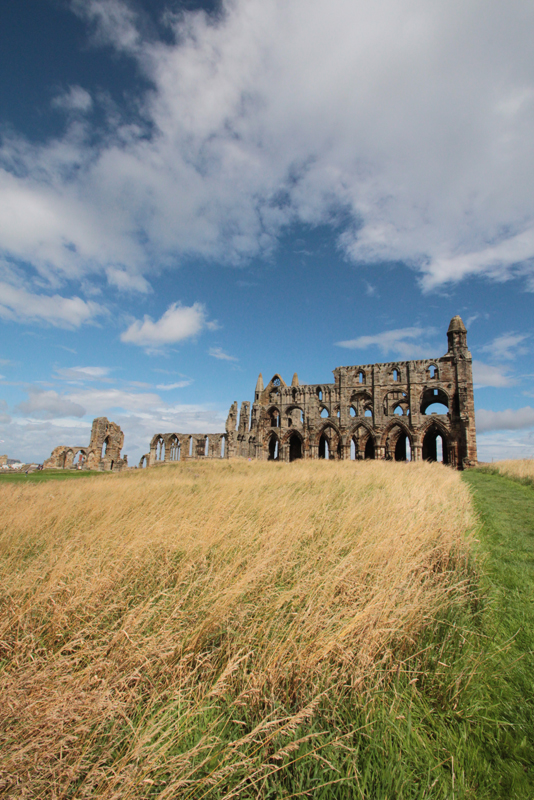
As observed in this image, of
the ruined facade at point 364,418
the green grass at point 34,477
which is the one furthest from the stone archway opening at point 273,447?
the green grass at point 34,477

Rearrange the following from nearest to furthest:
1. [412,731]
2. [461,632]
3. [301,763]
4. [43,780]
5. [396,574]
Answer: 1. [43,780]
2. [301,763]
3. [412,731]
4. [461,632]
5. [396,574]

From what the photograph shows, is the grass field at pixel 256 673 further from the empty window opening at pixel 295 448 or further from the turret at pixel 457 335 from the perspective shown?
the empty window opening at pixel 295 448

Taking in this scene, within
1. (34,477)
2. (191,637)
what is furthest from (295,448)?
(191,637)

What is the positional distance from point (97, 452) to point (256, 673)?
37.0m

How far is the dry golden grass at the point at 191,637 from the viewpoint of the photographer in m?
1.53

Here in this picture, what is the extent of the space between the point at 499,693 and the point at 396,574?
952 mm

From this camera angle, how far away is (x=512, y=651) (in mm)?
2453

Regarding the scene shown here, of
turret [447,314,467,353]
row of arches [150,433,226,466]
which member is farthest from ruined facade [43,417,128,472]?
turret [447,314,467,353]

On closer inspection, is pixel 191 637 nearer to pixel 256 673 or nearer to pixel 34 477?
pixel 256 673

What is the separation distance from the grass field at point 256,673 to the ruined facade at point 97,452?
112 ft

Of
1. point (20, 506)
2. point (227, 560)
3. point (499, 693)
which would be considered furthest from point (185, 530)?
point (20, 506)

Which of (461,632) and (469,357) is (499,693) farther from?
(469,357)

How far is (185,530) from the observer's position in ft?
13.9

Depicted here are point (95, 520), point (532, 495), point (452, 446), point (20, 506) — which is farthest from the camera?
point (452, 446)
